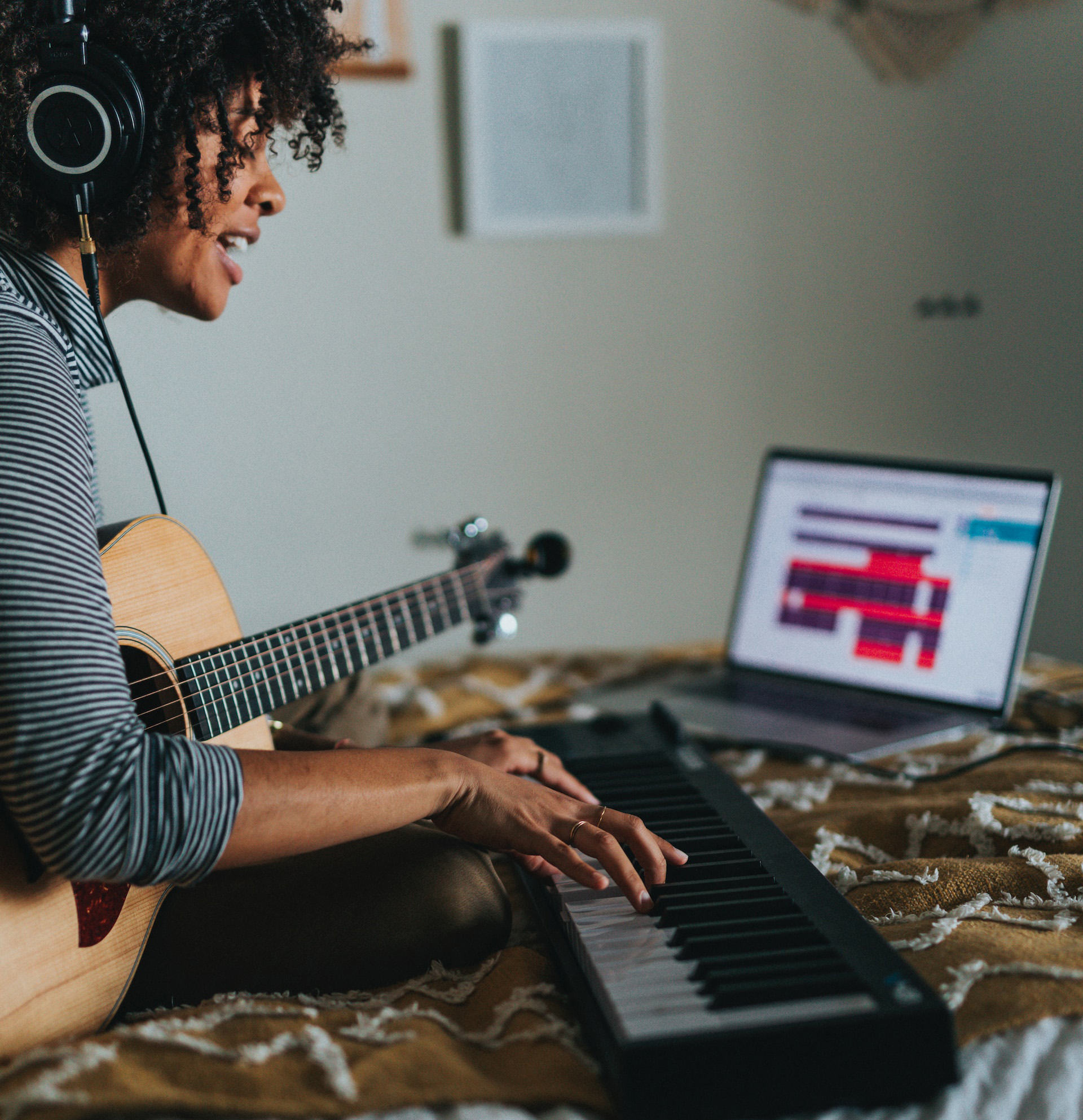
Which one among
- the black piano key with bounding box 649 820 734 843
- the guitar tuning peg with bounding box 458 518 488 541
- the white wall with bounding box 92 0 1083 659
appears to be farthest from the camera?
the white wall with bounding box 92 0 1083 659

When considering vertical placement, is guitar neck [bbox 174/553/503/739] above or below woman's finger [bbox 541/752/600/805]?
above

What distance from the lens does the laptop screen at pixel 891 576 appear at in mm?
1371

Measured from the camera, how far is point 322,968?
0.82 metres

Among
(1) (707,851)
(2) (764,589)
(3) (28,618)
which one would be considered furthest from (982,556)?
(3) (28,618)

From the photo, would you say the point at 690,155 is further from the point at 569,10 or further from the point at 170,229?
the point at 170,229

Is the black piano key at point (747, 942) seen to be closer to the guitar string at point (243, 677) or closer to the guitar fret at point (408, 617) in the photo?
the guitar string at point (243, 677)

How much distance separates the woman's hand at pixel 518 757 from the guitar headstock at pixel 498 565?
1.17ft

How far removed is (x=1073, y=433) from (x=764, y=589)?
2.81 feet

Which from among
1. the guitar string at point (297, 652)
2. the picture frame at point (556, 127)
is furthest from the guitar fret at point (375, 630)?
the picture frame at point (556, 127)

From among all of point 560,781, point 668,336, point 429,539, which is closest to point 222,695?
point 560,781

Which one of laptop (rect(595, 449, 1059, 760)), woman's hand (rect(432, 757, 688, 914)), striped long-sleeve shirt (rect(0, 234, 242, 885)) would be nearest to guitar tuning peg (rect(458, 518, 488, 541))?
laptop (rect(595, 449, 1059, 760))

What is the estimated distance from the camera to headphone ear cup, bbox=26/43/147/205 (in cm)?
82

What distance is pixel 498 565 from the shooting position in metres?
1.39

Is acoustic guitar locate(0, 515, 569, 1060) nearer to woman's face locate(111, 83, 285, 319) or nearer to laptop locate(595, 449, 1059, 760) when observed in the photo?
woman's face locate(111, 83, 285, 319)
